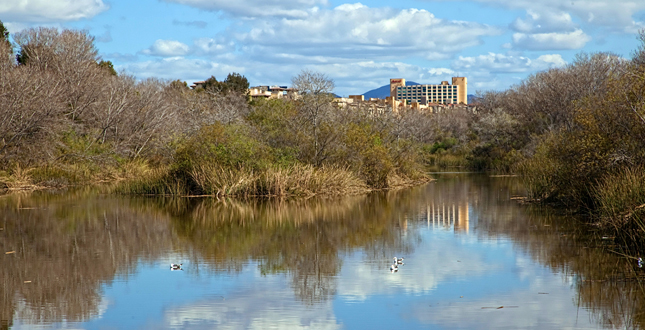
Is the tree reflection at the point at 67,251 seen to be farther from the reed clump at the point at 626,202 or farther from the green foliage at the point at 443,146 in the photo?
the green foliage at the point at 443,146

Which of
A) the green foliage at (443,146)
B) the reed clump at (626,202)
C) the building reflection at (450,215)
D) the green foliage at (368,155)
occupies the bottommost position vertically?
the building reflection at (450,215)

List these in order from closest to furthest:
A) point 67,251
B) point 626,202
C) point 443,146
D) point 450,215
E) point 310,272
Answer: point 310,272
point 626,202
point 67,251
point 450,215
point 443,146

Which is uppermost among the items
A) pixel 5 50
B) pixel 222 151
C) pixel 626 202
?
pixel 5 50

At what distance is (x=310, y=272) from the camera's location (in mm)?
11523

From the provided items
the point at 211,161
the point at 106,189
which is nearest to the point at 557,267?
the point at 211,161

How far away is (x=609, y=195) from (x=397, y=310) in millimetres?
7201

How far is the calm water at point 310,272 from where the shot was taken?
Result: 28.6ft

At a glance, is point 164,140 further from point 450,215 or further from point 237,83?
point 237,83

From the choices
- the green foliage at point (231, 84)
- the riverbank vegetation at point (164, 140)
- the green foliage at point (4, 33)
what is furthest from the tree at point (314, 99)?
the green foliage at point (231, 84)

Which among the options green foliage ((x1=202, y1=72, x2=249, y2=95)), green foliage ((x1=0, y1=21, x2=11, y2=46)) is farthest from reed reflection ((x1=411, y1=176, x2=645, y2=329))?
green foliage ((x1=202, y1=72, x2=249, y2=95))

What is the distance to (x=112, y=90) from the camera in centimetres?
4062

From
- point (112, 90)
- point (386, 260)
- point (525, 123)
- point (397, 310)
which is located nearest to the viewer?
point (397, 310)

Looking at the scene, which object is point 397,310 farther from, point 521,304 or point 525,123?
point 525,123

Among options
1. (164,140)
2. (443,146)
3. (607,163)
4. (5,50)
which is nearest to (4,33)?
(5,50)
